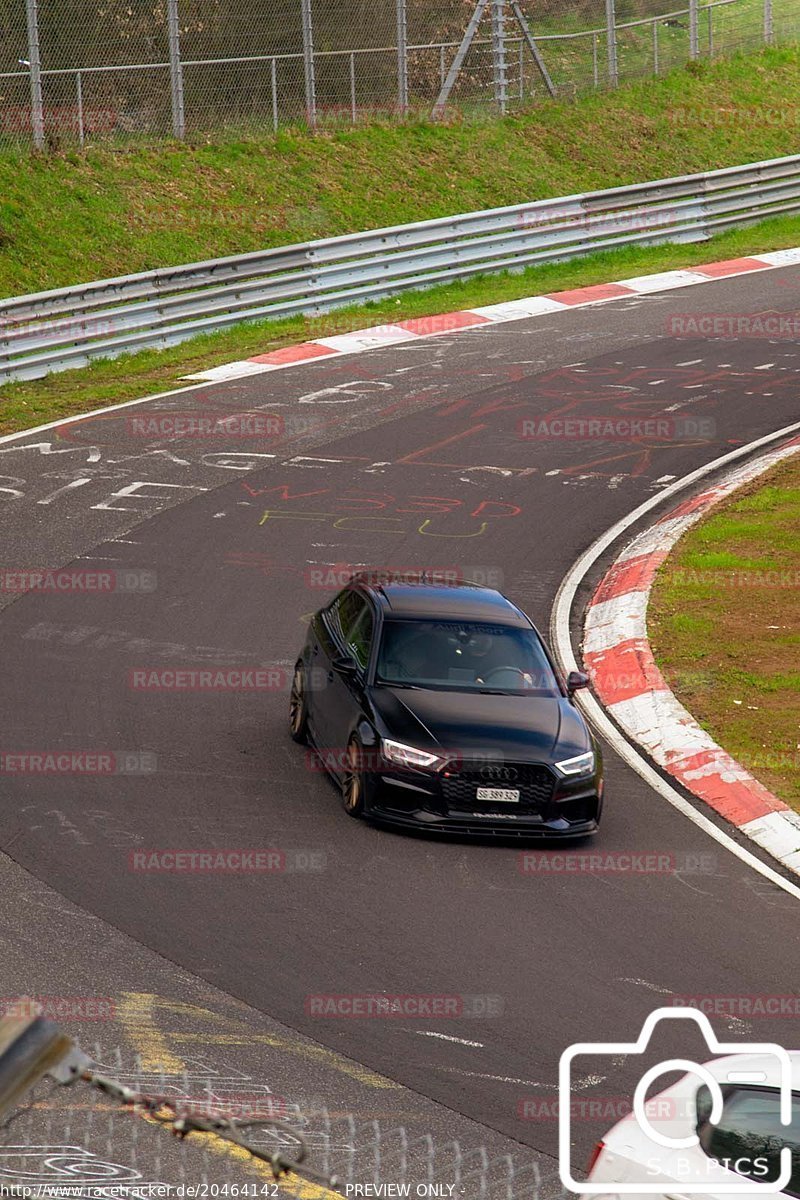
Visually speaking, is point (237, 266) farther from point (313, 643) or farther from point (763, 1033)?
point (763, 1033)

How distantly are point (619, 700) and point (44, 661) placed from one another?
17.5 ft

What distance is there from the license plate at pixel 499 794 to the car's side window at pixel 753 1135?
5862 millimetres

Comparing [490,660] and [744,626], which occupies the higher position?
[490,660]

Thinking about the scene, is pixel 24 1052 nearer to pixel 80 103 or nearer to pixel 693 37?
pixel 80 103

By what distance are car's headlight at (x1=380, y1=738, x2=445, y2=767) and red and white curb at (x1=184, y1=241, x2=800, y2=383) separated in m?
13.8

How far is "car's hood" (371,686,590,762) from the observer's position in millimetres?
11766

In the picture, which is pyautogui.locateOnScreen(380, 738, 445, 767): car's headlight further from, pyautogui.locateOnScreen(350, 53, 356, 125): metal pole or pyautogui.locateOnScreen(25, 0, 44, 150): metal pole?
pyautogui.locateOnScreen(350, 53, 356, 125): metal pole

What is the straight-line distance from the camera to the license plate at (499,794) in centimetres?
1159

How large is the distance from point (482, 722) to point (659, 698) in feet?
10.4

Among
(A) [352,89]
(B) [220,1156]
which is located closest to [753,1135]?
(B) [220,1156]

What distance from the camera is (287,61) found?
33.3 metres

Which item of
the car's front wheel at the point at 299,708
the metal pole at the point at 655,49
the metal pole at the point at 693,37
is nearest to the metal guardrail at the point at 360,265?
the metal pole at the point at 655,49

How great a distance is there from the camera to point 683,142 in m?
39.0

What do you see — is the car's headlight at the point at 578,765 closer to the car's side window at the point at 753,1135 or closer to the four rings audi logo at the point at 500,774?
the four rings audi logo at the point at 500,774
